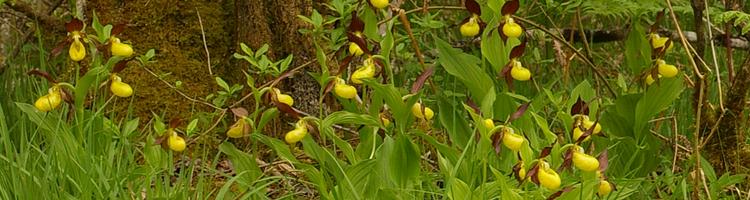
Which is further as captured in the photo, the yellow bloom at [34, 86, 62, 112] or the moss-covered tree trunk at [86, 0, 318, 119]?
the moss-covered tree trunk at [86, 0, 318, 119]

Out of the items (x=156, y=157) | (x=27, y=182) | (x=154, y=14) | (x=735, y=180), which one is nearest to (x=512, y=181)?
(x=735, y=180)

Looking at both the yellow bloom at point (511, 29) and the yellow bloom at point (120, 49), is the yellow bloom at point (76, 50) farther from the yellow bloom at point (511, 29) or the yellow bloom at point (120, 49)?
the yellow bloom at point (511, 29)

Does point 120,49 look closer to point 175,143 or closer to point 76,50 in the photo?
point 76,50

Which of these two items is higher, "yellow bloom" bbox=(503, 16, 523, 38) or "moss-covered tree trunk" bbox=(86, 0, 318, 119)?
"yellow bloom" bbox=(503, 16, 523, 38)

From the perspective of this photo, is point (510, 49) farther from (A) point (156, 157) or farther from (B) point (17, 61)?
(B) point (17, 61)

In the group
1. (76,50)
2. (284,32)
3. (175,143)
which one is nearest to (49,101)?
(76,50)

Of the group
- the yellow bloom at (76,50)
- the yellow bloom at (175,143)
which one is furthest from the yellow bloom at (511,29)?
the yellow bloom at (76,50)

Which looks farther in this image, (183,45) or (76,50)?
(183,45)

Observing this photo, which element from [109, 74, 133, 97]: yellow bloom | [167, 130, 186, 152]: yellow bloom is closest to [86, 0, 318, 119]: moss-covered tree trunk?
[109, 74, 133, 97]: yellow bloom

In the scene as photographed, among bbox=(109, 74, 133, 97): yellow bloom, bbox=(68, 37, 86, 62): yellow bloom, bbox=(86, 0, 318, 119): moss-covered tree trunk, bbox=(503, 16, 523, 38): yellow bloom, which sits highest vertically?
bbox=(503, 16, 523, 38): yellow bloom

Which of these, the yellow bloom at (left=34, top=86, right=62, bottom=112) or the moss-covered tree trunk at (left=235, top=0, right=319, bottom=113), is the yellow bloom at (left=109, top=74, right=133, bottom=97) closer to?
the yellow bloom at (left=34, top=86, right=62, bottom=112)

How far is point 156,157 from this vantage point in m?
2.27

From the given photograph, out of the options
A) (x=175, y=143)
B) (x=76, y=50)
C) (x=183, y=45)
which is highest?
(x=76, y=50)

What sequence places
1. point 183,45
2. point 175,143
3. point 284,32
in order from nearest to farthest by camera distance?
1. point 175,143
2. point 284,32
3. point 183,45
